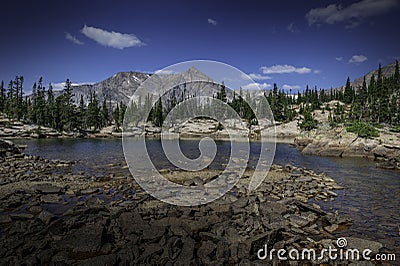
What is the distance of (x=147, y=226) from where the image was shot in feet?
32.9

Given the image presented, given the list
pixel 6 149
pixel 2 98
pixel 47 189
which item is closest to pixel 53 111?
pixel 2 98

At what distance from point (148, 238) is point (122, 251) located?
48.4 inches

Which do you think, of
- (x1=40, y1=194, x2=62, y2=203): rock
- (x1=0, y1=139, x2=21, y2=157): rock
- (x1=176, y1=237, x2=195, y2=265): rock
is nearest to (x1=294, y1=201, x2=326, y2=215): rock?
(x1=176, y1=237, x2=195, y2=265): rock

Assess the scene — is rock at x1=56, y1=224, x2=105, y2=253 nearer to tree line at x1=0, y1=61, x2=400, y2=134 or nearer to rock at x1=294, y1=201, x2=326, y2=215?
rock at x1=294, y1=201, x2=326, y2=215

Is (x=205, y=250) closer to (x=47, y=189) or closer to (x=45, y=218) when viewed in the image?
(x=45, y=218)

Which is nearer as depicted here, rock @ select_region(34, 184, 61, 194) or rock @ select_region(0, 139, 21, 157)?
rock @ select_region(34, 184, 61, 194)

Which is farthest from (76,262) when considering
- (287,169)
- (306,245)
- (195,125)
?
(195,125)

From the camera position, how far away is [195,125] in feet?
299

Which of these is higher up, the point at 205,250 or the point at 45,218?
the point at 45,218

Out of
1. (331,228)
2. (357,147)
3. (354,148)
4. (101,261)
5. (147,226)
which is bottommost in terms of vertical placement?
(331,228)

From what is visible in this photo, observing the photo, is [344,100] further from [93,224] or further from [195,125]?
[93,224]

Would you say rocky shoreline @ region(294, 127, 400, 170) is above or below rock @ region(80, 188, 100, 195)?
above

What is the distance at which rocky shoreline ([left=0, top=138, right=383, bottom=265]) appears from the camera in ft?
26.8

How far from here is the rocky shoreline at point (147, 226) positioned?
8172 millimetres
